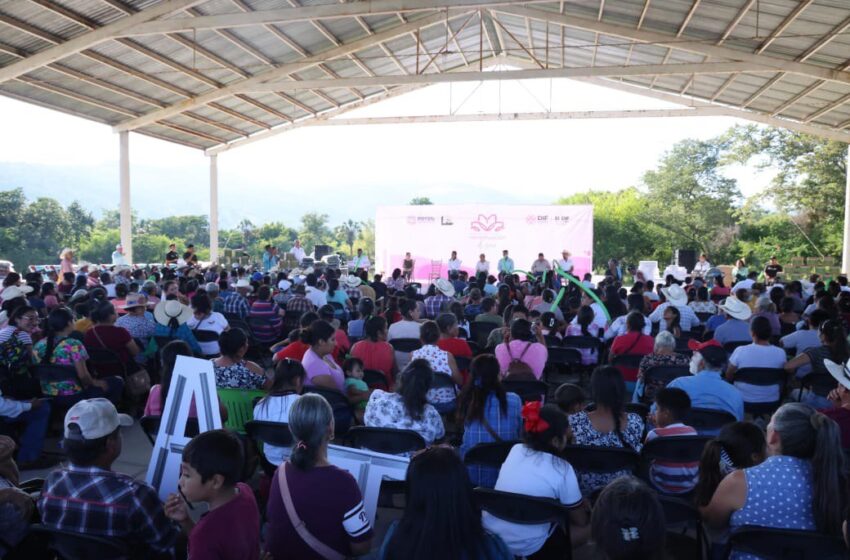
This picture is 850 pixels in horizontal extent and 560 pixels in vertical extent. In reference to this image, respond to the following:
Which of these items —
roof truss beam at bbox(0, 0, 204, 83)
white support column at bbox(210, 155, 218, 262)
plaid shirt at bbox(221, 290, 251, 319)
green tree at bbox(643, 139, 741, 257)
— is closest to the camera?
plaid shirt at bbox(221, 290, 251, 319)

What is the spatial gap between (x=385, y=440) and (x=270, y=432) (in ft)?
1.95

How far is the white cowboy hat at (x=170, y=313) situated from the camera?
6.12 m

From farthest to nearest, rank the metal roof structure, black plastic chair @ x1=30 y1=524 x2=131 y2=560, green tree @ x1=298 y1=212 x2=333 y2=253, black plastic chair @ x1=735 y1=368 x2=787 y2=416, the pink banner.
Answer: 1. green tree @ x1=298 y1=212 x2=333 y2=253
2. the pink banner
3. the metal roof structure
4. black plastic chair @ x1=735 y1=368 x2=787 y2=416
5. black plastic chair @ x1=30 y1=524 x2=131 y2=560

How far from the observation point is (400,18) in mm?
14945

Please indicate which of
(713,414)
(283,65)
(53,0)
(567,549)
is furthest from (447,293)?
(283,65)

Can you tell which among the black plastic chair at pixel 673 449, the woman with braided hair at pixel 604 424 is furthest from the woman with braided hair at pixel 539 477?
the black plastic chair at pixel 673 449

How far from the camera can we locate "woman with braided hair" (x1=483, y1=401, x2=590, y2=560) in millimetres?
2527

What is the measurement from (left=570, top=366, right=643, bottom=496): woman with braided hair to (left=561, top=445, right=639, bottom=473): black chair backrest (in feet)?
0.39

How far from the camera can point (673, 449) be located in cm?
311

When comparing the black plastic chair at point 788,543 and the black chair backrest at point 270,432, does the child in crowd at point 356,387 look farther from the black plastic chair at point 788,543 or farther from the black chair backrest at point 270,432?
the black plastic chair at point 788,543

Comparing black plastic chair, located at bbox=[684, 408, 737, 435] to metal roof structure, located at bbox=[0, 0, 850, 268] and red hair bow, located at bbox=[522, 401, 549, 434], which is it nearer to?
red hair bow, located at bbox=[522, 401, 549, 434]

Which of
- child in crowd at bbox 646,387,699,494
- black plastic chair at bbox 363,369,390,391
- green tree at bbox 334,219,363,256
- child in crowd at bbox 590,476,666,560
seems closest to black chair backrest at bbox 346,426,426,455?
child in crowd at bbox 646,387,699,494

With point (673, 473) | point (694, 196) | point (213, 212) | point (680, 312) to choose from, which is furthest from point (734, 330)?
point (694, 196)

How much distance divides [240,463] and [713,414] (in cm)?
272
